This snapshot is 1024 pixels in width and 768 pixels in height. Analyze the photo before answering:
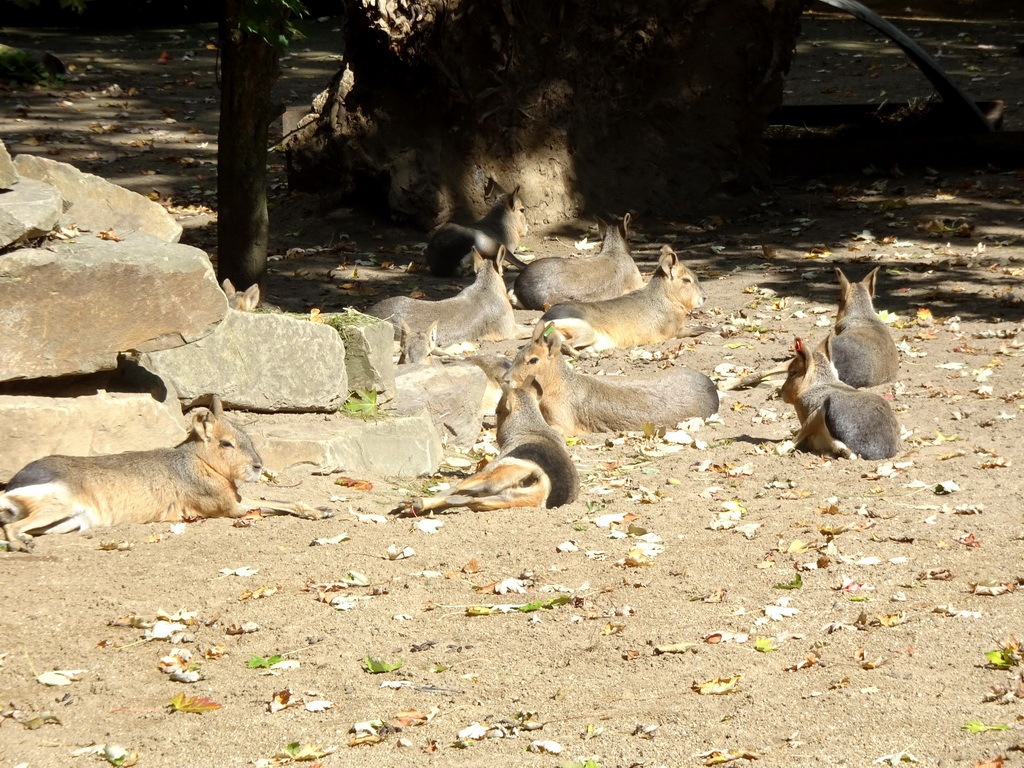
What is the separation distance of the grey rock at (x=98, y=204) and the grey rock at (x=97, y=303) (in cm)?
65

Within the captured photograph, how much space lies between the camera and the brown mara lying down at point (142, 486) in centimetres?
522

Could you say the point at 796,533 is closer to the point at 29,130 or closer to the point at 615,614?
the point at 615,614

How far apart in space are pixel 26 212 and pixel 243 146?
343cm

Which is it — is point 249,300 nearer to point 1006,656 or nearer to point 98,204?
point 98,204

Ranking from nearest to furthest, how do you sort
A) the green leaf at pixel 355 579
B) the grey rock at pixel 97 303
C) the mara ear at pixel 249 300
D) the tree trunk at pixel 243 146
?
the green leaf at pixel 355 579 → the grey rock at pixel 97 303 → the mara ear at pixel 249 300 → the tree trunk at pixel 243 146

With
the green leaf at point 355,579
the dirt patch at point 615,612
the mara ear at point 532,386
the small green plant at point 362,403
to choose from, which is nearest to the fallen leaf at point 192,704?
the dirt patch at point 615,612

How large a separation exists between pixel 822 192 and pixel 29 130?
28.6 feet

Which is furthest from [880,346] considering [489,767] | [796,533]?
[489,767]

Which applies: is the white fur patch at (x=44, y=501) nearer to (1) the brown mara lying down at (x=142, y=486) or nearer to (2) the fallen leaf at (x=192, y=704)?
(1) the brown mara lying down at (x=142, y=486)

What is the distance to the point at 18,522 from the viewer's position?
5.20 m

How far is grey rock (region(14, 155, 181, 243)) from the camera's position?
633 centimetres

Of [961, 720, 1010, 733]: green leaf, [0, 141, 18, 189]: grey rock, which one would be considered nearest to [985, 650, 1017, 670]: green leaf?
[961, 720, 1010, 733]: green leaf

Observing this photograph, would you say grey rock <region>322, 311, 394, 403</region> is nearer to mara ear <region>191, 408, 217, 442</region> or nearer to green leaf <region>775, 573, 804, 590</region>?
mara ear <region>191, 408, 217, 442</region>

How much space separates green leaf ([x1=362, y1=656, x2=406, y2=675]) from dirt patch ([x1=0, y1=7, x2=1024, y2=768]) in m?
0.04
